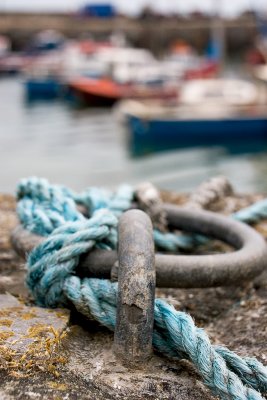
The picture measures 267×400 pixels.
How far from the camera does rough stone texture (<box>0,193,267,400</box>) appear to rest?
1.78 metres

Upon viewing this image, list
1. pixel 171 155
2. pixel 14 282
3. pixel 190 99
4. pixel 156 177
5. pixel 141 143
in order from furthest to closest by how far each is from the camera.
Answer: pixel 190 99
pixel 141 143
pixel 171 155
pixel 156 177
pixel 14 282

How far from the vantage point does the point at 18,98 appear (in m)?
32.0

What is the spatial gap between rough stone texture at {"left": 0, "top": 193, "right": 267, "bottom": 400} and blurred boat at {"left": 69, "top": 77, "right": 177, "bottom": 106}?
22.6m

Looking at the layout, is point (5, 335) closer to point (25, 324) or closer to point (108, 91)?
point (25, 324)

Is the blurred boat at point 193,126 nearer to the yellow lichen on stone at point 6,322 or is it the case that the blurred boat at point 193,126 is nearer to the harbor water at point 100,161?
the harbor water at point 100,161

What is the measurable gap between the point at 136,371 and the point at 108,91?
86.3 feet

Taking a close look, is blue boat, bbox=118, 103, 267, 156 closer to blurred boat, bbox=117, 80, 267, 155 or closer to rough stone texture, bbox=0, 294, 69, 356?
blurred boat, bbox=117, 80, 267, 155

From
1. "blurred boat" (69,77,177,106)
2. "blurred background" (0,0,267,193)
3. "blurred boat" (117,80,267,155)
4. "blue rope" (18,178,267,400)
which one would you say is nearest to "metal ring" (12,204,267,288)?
"blue rope" (18,178,267,400)

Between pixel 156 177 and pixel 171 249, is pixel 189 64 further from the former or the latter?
pixel 171 249

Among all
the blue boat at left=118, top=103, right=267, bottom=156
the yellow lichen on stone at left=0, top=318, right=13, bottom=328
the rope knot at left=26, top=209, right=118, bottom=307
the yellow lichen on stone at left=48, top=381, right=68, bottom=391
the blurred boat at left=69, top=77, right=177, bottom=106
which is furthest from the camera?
the blurred boat at left=69, top=77, right=177, bottom=106

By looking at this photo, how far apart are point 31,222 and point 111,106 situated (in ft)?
84.7

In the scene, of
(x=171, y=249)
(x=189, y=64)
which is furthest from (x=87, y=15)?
(x=171, y=249)

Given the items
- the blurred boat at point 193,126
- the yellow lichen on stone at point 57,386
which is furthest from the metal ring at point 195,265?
the blurred boat at point 193,126

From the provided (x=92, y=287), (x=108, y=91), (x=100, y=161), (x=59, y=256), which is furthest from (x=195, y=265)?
(x=108, y=91)
